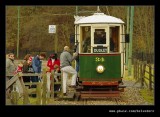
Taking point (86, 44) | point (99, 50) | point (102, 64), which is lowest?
point (102, 64)

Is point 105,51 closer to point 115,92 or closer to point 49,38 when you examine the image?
point 115,92

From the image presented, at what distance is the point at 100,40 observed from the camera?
1656cm

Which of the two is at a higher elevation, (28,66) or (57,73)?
(28,66)

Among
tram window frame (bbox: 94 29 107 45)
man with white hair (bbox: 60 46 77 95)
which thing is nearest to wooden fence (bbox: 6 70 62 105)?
man with white hair (bbox: 60 46 77 95)

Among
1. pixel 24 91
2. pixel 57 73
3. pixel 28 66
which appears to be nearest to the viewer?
pixel 24 91

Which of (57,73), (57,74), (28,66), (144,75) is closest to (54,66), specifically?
(57,73)

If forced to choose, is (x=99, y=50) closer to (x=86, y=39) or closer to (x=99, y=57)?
(x=99, y=57)

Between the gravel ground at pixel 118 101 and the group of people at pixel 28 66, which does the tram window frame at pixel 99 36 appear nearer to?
the gravel ground at pixel 118 101

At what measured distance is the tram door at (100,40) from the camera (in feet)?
53.6

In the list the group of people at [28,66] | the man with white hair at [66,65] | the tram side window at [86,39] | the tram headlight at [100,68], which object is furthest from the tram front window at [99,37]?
the group of people at [28,66]

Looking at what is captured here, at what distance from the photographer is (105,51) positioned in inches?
643

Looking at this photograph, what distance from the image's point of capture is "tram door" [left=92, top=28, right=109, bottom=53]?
53.6ft

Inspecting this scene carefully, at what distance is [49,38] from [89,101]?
34142mm

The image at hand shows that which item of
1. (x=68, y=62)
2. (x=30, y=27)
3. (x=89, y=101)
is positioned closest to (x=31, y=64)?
(x=68, y=62)
